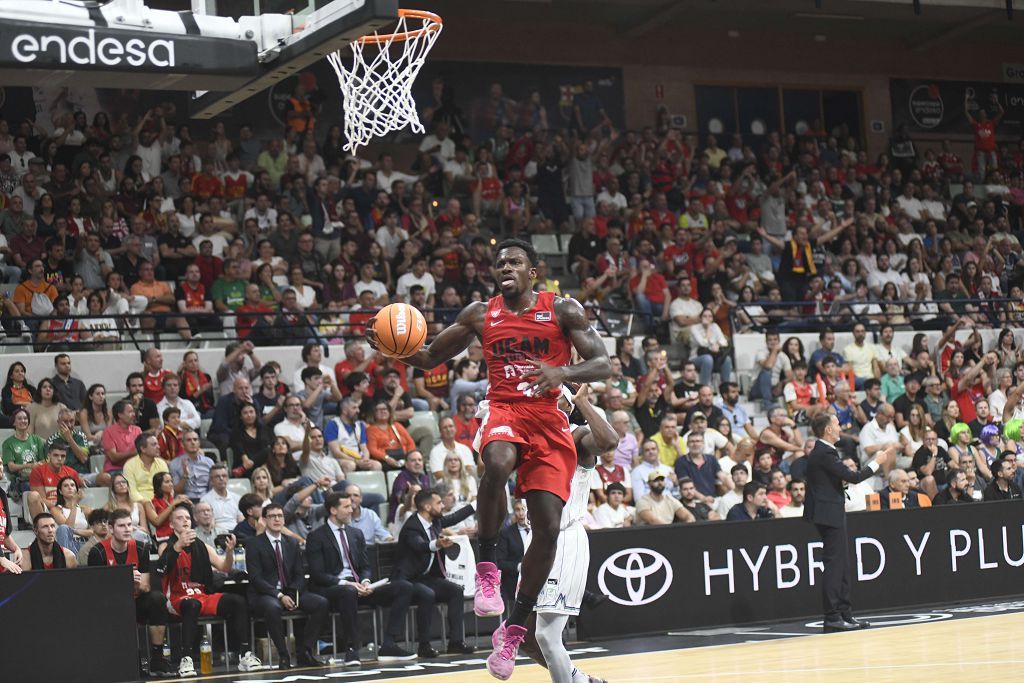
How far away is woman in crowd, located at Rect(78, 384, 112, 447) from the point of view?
13930 millimetres

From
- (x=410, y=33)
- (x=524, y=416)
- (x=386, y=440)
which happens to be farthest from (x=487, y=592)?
(x=386, y=440)

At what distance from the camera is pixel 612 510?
14.1 m

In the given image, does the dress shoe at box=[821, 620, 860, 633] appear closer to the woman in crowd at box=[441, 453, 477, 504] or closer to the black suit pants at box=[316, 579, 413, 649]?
the woman in crowd at box=[441, 453, 477, 504]

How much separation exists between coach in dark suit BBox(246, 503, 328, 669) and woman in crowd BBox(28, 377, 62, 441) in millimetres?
2603

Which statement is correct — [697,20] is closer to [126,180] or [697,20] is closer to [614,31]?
[614,31]

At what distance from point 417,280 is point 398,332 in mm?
10100

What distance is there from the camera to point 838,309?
20406 millimetres

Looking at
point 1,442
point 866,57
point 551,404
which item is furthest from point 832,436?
point 866,57

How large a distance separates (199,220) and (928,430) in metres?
9.00

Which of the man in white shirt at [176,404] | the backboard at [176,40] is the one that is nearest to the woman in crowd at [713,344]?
the man in white shirt at [176,404]

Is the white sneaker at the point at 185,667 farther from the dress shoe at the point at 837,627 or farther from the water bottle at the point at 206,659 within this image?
the dress shoe at the point at 837,627

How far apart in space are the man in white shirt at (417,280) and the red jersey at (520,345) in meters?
9.86

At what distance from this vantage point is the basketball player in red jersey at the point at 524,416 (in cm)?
741

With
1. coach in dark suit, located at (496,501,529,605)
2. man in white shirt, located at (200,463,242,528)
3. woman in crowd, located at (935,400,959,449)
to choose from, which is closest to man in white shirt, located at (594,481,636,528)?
coach in dark suit, located at (496,501,529,605)
